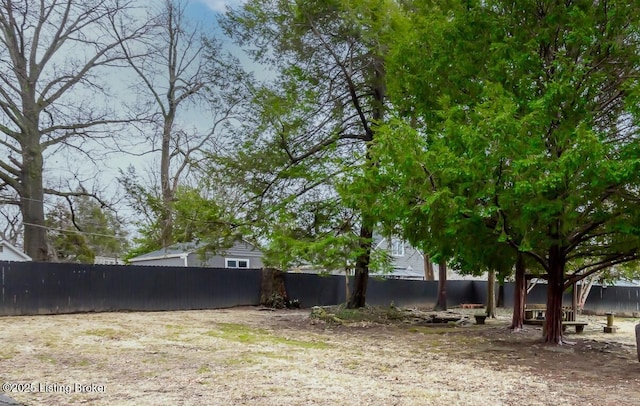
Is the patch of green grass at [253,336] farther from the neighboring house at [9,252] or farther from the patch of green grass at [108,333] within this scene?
the neighboring house at [9,252]

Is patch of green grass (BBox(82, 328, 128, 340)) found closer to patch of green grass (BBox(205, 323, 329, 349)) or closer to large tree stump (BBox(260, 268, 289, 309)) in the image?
patch of green grass (BBox(205, 323, 329, 349))

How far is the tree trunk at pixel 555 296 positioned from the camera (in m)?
9.45

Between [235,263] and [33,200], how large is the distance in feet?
32.0

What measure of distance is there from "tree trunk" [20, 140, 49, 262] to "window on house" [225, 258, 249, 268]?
8687mm

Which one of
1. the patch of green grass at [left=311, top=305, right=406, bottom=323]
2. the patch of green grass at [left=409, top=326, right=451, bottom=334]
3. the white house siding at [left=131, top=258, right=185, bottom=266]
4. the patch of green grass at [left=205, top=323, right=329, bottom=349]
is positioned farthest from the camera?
the white house siding at [left=131, top=258, right=185, bottom=266]

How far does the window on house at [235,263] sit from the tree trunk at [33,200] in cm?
869

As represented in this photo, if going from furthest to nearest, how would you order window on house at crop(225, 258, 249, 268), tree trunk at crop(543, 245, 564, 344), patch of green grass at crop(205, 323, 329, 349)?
window on house at crop(225, 258, 249, 268), tree trunk at crop(543, 245, 564, 344), patch of green grass at crop(205, 323, 329, 349)

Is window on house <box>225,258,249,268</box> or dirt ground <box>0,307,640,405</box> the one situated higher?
window on house <box>225,258,249,268</box>

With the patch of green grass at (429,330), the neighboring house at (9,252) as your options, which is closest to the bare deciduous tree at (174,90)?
the neighboring house at (9,252)

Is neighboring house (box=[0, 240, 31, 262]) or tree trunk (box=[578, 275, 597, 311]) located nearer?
tree trunk (box=[578, 275, 597, 311])

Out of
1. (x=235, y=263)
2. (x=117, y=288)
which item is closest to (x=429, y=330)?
(x=117, y=288)

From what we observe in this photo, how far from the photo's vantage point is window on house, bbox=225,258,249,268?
81.9 feet

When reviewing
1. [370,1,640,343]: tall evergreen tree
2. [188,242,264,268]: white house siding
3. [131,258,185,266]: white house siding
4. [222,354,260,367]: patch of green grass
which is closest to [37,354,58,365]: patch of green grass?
[222,354,260,367]: patch of green grass

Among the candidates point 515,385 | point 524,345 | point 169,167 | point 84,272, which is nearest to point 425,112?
point 524,345
